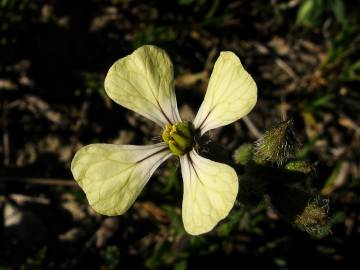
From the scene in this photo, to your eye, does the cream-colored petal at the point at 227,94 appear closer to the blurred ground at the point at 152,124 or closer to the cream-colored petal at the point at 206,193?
the cream-colored petal at the point at 206,193

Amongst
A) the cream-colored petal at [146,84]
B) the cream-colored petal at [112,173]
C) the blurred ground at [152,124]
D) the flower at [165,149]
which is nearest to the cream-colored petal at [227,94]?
the flower at [165,149]

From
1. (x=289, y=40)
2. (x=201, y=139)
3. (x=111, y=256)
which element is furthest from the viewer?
(x=289, y=40)

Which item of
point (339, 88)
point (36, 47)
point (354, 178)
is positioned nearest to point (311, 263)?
point (354, 178)

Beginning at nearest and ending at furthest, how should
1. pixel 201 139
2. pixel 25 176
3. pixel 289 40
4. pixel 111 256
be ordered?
pixel 201 139
pixel 111 256
pixel 25 176
pixel 289 40

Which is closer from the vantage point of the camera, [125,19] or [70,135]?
[70,135]

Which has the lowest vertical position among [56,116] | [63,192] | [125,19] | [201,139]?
[63,192]

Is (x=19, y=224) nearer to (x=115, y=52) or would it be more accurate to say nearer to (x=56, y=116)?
(x=56, y=116)
